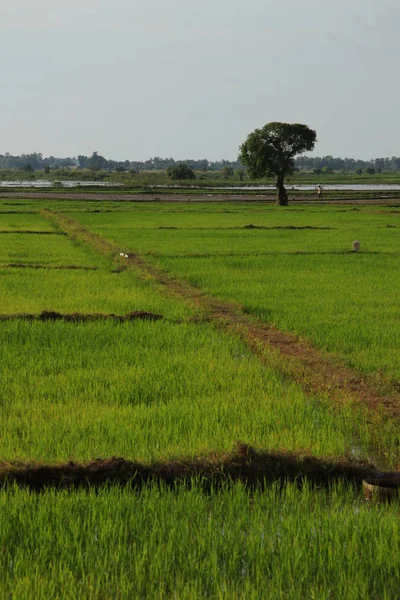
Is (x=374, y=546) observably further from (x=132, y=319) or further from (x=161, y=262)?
(x=161, y=262)

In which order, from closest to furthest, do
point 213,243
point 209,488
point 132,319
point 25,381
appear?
1. point 209,488
2. point 25,381
3. point 132,319
4. point 213,243

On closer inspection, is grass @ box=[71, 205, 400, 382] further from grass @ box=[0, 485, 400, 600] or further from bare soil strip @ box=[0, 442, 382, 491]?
grass @ box=[0, 485, 400, 600]

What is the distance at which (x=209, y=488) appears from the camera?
439 centimetres

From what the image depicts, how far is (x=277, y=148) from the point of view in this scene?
40344mm

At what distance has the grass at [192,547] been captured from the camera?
3.14m

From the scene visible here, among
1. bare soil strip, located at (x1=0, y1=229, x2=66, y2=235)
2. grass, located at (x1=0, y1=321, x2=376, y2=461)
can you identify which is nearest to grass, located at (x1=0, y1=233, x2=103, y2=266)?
bare soil strip, located at (x1=0, y1=229, x2=66, y2=235)

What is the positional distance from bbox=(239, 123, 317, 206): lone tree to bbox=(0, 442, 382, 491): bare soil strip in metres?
35.8

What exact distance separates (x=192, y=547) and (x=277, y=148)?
38.2 metres

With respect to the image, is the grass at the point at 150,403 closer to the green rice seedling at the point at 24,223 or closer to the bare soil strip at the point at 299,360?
the bare soil strip at the point at 299,360

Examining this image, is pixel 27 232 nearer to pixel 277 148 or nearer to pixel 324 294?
pixel 324 294

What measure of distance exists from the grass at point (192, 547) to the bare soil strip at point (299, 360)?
2.01m

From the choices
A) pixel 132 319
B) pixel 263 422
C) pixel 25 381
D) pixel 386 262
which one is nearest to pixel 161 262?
pixel 386 262

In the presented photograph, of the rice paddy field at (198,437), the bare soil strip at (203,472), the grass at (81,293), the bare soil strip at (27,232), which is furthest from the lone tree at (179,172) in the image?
the bare soil strip at (203,472)

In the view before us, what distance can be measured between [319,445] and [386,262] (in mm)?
11390
